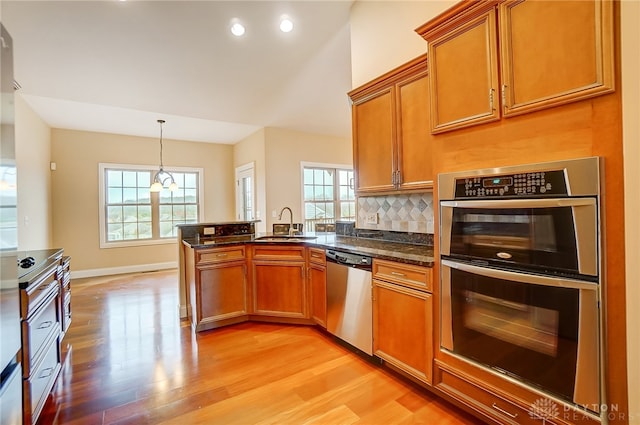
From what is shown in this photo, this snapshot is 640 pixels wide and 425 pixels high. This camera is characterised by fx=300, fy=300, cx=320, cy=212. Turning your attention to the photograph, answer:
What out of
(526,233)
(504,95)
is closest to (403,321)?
(526,233)

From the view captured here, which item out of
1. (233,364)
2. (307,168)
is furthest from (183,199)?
(233,364)

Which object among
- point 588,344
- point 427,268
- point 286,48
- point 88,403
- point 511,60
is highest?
point 286,48

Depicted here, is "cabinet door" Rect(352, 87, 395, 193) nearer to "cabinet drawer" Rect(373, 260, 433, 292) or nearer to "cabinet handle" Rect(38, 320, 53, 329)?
"cabinet drawer" Rect(373, 260, 433, 292)

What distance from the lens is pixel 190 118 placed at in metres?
5.15

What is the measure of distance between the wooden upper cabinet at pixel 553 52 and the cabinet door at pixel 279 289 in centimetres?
232

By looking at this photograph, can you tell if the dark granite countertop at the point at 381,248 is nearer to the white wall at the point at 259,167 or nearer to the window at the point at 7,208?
the window at the point at 7,208

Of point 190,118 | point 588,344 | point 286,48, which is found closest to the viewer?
point 588,344

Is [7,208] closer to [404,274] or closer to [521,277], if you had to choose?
[404,274]

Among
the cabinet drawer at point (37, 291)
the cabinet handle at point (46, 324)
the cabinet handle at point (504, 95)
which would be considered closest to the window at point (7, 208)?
the cabinet drawer at point (37, 291)

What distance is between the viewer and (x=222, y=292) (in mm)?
3164

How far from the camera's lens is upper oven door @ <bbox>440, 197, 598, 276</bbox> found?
1275 mm

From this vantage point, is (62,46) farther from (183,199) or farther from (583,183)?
(583,183)

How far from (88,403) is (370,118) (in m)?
2.98

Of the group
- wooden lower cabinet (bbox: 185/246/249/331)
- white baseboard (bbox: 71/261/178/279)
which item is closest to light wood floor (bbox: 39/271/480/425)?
wooden lower cabinet (bbox: 185/246/249/331)
